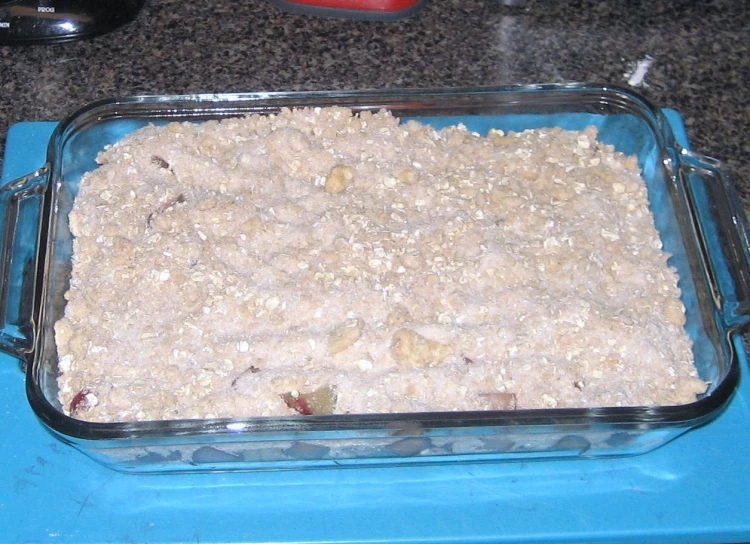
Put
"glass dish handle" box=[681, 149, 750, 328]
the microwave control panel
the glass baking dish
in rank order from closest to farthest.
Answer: the glass baking dish, "glass dish handle" box=[681, 149, 750, 328], the microwave control panel

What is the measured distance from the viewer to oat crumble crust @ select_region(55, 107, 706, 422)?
0.96m

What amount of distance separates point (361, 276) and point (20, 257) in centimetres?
43

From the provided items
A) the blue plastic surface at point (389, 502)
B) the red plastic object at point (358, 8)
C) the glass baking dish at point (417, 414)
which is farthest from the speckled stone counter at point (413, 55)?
the blue plastic surface at point (389, 502)

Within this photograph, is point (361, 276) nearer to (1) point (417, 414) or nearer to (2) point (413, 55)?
(1) point (417, 414)

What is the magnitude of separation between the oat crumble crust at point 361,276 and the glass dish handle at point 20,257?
0.16ft

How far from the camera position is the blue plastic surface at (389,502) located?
0.97m

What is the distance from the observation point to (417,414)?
34.5 inches

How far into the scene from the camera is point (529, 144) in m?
1.15

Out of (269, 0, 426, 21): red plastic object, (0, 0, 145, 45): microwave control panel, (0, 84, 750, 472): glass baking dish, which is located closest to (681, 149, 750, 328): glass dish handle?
(0, 84, 750, 472): glass baking dish

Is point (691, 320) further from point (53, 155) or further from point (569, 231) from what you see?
point (53, 155)

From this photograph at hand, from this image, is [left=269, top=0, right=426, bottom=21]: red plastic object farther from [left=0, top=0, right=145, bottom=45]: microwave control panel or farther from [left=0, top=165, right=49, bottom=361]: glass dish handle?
[left=0, top=165, right=49, bottom=361]: glass dish handle

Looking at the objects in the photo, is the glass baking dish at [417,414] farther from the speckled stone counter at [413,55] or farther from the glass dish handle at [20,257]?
the speckled stone counter at [413,55]

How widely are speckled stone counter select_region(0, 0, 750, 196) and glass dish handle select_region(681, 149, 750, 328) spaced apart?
240 mm

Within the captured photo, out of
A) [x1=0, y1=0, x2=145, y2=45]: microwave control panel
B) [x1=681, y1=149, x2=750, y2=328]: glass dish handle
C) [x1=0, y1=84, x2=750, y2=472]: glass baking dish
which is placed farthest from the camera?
[x1=0, y1=0, x2=145, y2=45]: microwave control panel
